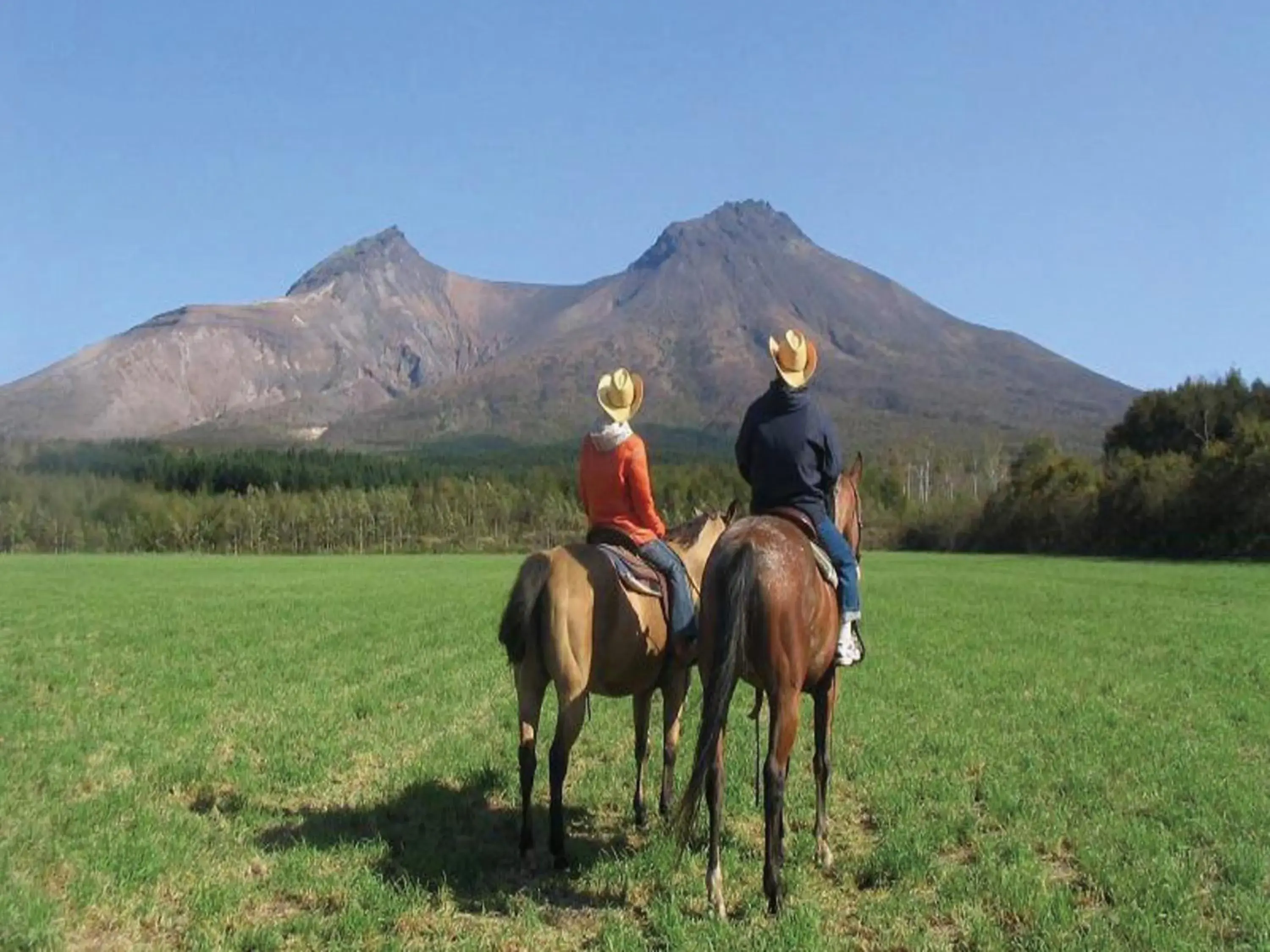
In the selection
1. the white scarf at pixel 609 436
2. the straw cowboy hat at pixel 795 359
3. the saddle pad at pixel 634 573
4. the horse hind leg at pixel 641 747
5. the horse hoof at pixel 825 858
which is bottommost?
the horse hoof at pixel 825 858

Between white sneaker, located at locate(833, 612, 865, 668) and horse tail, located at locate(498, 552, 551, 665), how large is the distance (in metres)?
2.39

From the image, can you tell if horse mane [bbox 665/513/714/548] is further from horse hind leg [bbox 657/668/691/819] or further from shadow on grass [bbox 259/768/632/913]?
shadow on grass [bbox 259/768/632/913]

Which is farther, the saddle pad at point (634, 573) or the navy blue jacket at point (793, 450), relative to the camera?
the saddle pad at point (634, 573)

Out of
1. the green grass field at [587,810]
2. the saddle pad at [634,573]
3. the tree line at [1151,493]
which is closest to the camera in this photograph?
the green grass field at [587,810]

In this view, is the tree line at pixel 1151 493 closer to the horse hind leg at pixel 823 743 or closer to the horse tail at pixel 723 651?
the horse hind leg at pixel 823 743

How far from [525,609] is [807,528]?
7.73ft

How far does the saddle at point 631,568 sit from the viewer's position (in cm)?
890

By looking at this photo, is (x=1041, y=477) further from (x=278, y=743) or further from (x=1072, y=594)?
(x=278, y=743)

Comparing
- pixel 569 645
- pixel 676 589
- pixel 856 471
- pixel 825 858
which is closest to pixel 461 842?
→ pixel 569 645

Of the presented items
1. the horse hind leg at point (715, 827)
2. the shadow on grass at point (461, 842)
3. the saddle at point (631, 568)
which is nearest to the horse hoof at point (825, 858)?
the horse hind leg at point (715, 827)

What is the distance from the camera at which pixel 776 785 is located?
A: 7.44 meters

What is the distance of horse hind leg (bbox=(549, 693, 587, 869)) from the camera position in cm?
831

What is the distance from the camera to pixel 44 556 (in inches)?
3310

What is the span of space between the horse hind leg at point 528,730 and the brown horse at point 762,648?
4.77 feet
